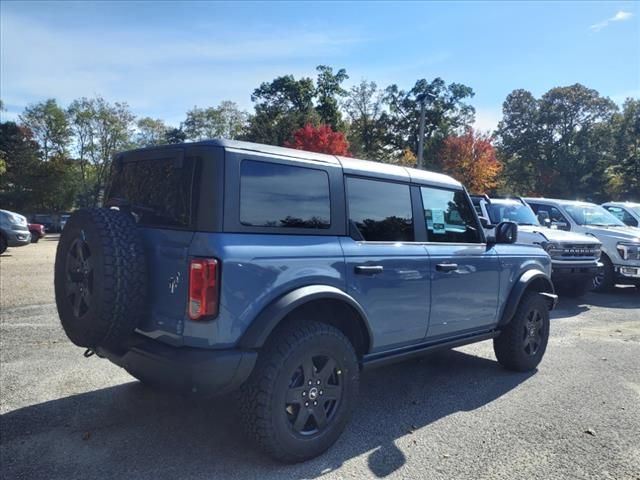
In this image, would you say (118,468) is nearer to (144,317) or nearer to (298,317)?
(144,317)

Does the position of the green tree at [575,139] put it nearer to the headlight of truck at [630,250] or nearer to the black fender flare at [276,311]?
the headlight of truck at [630,250]

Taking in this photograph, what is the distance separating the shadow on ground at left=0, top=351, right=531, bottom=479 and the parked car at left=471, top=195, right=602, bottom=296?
488 centimetres

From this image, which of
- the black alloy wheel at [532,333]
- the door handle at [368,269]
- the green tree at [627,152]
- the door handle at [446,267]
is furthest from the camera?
the green tree at [627,152]

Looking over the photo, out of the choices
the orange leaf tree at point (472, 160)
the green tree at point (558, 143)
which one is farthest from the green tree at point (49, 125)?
the green tree at point (558, 143)

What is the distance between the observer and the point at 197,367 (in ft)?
8.89

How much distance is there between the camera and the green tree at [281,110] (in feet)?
130

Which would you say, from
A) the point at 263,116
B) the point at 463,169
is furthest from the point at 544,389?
the point at 263,116

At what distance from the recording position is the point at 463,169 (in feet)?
123

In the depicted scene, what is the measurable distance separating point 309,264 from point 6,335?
15.4ft

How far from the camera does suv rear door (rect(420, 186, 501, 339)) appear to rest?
161 inches

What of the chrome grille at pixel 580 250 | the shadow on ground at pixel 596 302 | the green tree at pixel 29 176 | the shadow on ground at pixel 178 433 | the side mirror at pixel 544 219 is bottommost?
the shadow on ground at pixel 178 433

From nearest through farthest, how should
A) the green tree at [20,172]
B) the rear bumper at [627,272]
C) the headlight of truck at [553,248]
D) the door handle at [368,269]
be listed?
the door handle at [368,269], the headlight of truck at [553,248], the rear bumper at [627,272], the green tree at [20,172]

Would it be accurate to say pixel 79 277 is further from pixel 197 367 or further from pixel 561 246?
pixel 561 246

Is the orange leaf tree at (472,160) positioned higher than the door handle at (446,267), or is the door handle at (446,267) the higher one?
the orange leaf tree at (472,160)
